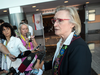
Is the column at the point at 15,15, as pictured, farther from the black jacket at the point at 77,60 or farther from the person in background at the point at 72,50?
the black jacket at the point at 77,60

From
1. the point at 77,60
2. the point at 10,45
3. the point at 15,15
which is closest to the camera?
the point at 77,60

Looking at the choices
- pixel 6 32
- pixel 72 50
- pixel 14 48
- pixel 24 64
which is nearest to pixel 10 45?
pixel 14 48

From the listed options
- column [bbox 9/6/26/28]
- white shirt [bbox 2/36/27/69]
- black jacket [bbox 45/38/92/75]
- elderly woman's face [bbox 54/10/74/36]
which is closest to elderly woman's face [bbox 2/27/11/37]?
white shirt [bbox 2/36/27/69]

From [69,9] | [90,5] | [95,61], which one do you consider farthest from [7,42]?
[90,5]

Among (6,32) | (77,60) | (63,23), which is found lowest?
(77,60)

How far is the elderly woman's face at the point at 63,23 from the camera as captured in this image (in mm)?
886

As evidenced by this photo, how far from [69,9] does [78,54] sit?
525 mm

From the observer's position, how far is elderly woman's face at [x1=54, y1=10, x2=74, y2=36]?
34.9 inches

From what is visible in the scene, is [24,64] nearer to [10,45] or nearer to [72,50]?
[72,50]

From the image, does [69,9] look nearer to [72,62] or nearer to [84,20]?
[72,62]

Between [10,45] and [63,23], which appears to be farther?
[10,45]

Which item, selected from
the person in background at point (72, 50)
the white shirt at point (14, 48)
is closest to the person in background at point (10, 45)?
the white shirt at point (14, 48)

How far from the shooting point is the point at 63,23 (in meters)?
0.90

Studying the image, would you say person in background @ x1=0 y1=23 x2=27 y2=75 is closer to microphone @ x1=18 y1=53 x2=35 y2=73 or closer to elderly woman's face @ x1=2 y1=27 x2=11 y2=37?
elderly woman's face @ x1=2 y1=27 x2=11 y2=37
